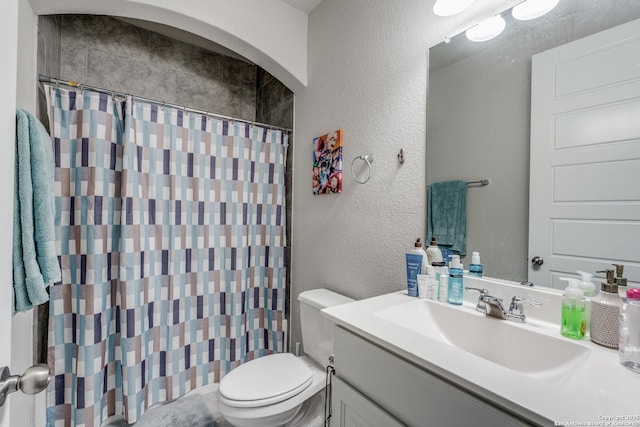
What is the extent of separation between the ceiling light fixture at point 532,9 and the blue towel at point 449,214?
0.58 meters

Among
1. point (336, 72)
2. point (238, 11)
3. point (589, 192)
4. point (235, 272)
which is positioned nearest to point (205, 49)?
point (238, 11)

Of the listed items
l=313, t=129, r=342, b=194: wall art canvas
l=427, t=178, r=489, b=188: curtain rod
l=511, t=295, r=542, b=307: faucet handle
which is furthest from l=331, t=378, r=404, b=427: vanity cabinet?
l=313, t=129, r=342, b=194: wall art canvas

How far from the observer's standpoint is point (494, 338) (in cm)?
86

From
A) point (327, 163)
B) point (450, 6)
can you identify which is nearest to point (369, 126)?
point (327, 163)

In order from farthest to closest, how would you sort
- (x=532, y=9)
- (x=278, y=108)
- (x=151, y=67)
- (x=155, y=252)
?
(x=278, y=108)
(x=151, y=67)
(x=155, y=252)
(x=532, y=9)

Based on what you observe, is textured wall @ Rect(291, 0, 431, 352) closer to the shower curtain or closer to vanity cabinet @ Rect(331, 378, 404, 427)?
the shower curtain

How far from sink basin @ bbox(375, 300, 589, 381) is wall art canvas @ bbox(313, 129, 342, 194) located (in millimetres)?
838

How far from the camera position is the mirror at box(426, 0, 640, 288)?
2.91 feet

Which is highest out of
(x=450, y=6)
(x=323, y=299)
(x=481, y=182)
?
(x=450, y=6)

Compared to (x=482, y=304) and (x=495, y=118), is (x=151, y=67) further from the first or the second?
(x=482, y=304)

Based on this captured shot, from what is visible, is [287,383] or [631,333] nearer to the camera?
[631,333]

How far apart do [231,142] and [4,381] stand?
160 cm

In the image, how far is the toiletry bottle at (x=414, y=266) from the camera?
3.68 ft

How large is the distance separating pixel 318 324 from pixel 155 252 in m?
1.03
